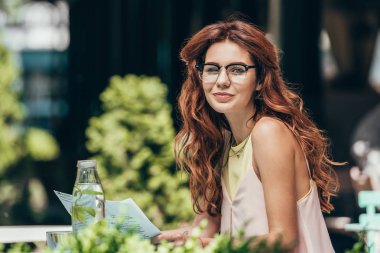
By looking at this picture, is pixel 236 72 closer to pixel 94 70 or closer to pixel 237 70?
pixel 237 70

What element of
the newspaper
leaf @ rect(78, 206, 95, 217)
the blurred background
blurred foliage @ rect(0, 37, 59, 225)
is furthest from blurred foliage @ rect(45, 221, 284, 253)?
blurred foliage @ rect(0, 37, 59, 225)

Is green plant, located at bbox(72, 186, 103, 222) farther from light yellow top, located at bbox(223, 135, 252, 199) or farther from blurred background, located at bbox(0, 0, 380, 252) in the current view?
blurred background, located at bbox(0, 0, 380, 252)

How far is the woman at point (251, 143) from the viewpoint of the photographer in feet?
9.33

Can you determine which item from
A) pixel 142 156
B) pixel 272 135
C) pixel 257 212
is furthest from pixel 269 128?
pixel 142 156

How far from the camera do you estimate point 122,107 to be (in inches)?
244

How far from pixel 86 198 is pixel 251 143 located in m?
0.58

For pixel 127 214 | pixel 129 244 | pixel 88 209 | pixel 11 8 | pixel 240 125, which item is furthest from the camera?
pixel 11 8

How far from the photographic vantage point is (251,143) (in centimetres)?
301

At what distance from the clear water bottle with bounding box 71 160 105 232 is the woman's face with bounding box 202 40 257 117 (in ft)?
1.53

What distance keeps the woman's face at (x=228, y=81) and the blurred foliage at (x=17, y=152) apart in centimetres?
472

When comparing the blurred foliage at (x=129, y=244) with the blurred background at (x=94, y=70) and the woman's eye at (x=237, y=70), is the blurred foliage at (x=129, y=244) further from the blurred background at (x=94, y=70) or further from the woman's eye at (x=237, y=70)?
the blurred background at (x=94, y=70)

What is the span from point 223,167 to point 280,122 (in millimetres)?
339

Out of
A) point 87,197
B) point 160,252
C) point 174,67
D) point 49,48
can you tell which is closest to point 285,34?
point 174,67

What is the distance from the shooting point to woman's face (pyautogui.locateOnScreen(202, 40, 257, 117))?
2.95m
